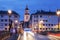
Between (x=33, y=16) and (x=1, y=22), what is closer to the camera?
(x=1, y=22)

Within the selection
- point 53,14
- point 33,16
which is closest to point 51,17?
point 53,14

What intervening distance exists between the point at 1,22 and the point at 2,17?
18.5 feet

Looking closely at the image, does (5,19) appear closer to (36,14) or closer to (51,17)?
(36,14)

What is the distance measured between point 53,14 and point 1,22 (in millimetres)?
37300

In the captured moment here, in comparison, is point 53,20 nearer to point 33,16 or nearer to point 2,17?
point 33,16

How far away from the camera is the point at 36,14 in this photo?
484 ft

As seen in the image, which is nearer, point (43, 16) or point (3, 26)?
point (3, 26)

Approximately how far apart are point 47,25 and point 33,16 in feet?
46.1

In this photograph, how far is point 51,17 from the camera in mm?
145875

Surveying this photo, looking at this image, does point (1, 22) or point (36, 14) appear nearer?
point (1, 22)

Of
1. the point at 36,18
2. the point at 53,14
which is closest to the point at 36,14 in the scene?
the point at 36,18

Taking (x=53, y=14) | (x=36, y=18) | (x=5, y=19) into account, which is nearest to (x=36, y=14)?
(x=36, y=18)

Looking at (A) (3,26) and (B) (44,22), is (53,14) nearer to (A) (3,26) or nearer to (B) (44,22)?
(B) (44,22)

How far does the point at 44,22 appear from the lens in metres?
142
